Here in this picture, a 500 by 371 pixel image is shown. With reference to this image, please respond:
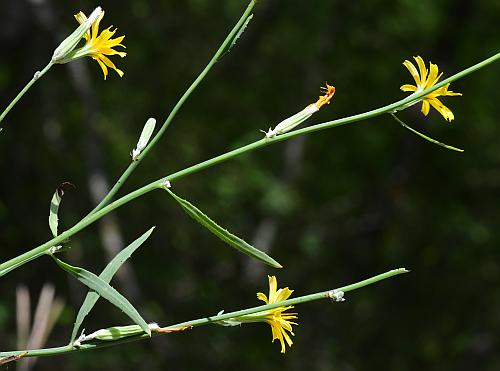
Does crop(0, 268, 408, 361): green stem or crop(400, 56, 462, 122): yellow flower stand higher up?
crop(400, 56, 462, 122): yellow flower

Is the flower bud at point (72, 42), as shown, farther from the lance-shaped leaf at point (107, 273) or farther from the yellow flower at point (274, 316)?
the yellow flower at point (274, 316)

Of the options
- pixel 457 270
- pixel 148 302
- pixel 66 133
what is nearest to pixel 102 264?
pixel 148 302

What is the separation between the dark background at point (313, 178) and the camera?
558 cm

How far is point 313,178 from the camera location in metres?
6.54

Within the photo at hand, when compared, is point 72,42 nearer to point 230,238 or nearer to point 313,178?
point 230,238

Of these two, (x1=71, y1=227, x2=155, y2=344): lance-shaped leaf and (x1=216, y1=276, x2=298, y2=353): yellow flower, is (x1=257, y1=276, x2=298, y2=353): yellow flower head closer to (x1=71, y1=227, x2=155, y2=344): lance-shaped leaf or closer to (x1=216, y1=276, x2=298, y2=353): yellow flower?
(x1=216, y1=276, x2=298, y2=353): yellow flower

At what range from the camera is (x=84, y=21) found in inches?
35.8

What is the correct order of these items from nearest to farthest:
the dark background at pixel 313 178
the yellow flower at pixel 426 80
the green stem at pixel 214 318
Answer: the green stem at pixel 214 318
the yellow flower at pixel 426 80
the dark background at pixel 313 178

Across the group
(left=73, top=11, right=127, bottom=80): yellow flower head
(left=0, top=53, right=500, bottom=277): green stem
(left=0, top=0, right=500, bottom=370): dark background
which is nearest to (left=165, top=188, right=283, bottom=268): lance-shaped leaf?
(left=0, top=53, right=500, bottom=277): green stem

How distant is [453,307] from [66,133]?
2991mm

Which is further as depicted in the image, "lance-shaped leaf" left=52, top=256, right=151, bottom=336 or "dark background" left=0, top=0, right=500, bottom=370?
"dark background" left=0, top=0, right=500, bottom=370

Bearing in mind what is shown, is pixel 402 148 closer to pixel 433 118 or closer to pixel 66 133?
pixel 433 118

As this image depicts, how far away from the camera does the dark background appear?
5.58 m

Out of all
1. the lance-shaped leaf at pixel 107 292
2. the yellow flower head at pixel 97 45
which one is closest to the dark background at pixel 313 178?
the yellow flower head at pixel 97 45
